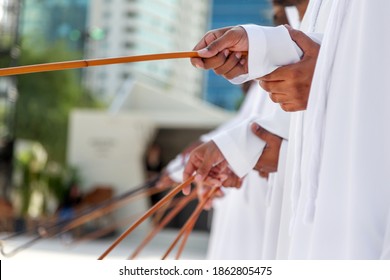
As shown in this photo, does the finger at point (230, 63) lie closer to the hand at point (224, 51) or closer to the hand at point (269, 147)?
the hand at point (224, 51)

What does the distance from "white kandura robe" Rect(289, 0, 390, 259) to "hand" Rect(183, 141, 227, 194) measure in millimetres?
→ 481

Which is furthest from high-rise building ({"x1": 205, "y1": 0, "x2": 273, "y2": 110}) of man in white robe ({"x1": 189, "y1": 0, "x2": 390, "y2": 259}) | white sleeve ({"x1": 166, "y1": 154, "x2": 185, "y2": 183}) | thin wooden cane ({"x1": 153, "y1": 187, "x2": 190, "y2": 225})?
man in white robe ({"x1": 189, "y1": 0, "x2": 390, "y2": 259})

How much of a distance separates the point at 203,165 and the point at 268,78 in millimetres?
448

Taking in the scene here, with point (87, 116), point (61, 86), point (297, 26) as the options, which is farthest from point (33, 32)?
point (297, 26)

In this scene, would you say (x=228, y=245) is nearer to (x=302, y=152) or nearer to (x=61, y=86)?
(x=302, y=152)

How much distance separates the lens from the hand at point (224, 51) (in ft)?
3.56

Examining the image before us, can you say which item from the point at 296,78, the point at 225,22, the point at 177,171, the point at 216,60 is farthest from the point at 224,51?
the point at 225,22

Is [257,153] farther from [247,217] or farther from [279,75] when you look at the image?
[247,217]

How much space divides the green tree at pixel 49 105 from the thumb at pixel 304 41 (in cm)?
1332

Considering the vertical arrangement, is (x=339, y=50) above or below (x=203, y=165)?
above

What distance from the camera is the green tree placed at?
48.0 ft

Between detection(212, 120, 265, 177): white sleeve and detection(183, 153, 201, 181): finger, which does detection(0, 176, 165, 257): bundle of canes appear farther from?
detection(212, 120, 265, 177): white sleeve

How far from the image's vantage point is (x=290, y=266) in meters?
0.99

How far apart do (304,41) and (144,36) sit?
11997 millimetres
